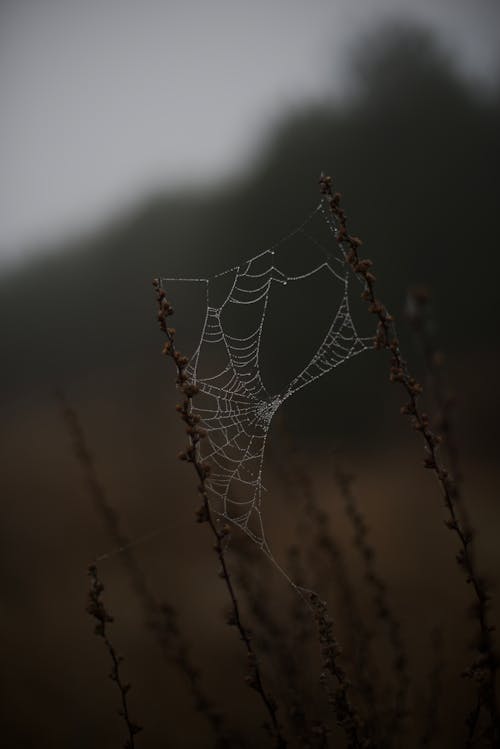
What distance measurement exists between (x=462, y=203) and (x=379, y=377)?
504cm

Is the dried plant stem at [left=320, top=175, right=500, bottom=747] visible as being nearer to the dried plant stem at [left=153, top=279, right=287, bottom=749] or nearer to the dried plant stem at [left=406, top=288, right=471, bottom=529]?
the dried plant stem at [left=406, top=288, right=471, bottom=529]

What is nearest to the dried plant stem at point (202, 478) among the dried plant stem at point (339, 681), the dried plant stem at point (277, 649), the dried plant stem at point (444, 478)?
the dried plant stem at point (339, 681)

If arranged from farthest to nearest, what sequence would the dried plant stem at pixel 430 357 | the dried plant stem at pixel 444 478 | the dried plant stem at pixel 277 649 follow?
the dried plant stem at pixel 277 649 < the dried plant stem at pixel 430 357 < the dried plant stem at pixel 444 478

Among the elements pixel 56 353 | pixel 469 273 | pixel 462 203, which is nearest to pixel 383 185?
pixel 462 203

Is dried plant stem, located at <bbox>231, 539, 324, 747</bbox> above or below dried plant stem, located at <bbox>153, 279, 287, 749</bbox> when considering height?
below

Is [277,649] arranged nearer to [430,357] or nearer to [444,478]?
[444,478]

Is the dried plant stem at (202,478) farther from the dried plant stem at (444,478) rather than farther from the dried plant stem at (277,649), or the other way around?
the dried plant stem at (277,649)

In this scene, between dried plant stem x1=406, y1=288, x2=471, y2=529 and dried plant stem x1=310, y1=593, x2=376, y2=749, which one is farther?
dried plant stem x1=406, y1=288, x2=471, y2=529

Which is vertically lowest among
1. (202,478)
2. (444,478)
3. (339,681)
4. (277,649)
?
(277,649)

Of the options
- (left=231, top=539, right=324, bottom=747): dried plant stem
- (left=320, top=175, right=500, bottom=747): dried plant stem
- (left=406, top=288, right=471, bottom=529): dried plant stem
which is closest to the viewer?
(left=320, top=175, right=500, bottom=747): dried plant stem

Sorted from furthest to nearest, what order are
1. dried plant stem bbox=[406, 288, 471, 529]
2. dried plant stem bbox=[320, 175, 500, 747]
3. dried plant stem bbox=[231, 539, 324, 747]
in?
dried plant stem bbox=[231, 539, 324, 747] < dried plant stem bbox=[406, 288, 471, 529] < dried plant stem bbox=[320, 175, 500, 747]

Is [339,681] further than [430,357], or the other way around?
[430,357]

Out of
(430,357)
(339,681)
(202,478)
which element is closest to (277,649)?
(339,681)

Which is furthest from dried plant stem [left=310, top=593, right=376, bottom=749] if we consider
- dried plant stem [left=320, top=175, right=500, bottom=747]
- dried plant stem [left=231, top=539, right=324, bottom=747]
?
dried plant stem [left=231, top=539, right=324, bottom=747]
